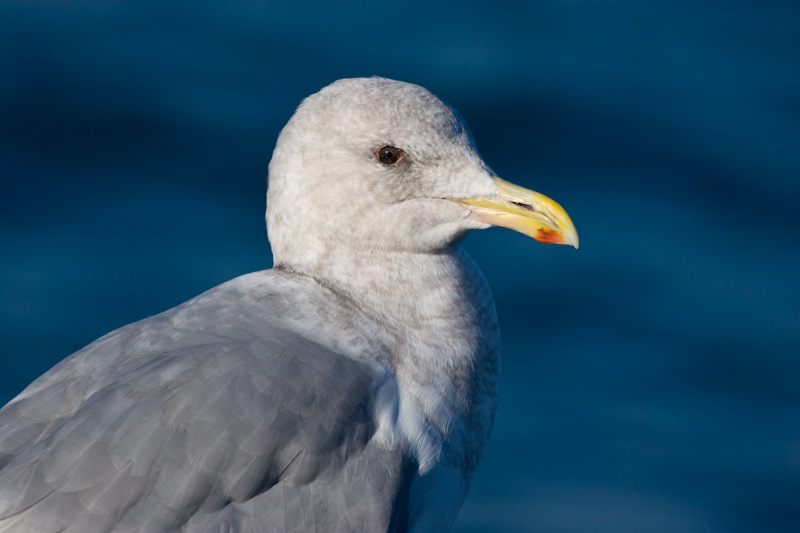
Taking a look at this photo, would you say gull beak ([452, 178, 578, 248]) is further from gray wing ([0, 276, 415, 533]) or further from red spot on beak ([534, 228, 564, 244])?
gray wing ([0, 276, 415, 533])

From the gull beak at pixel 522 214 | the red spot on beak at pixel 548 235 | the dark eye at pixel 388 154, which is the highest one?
the dark eye at pixel 388 154

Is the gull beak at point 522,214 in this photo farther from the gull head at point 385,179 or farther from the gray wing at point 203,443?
the gray wing at point 203,443

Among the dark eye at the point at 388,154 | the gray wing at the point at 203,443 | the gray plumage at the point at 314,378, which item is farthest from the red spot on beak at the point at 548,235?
the gray wing at the point at 203,443

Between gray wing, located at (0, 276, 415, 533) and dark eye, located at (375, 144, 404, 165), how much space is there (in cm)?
55

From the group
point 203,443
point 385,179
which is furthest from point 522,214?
point 203,443

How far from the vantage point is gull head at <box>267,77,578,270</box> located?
3.16m

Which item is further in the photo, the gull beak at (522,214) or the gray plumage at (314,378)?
the gull beak at (522,214)

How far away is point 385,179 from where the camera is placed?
3178mm

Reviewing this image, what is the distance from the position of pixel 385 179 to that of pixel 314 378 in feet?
1.98

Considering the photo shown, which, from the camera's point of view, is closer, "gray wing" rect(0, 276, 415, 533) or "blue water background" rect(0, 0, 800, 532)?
"gray wing" rect(0, 276, 415, 533)

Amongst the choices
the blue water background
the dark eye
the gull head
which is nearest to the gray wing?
the gull head

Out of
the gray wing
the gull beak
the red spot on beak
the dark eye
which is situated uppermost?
the dark eye

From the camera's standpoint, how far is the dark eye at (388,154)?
3.18 meters

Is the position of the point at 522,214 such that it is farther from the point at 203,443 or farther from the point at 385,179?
the point at 203,443
